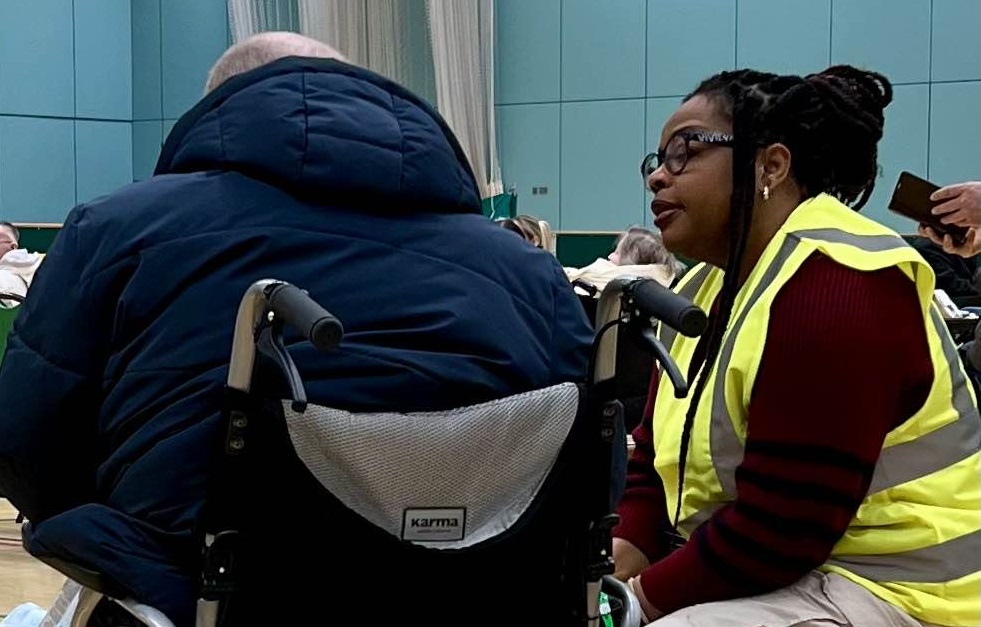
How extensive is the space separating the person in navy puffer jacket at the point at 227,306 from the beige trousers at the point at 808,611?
37 cm

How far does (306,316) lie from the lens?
1.17 metres

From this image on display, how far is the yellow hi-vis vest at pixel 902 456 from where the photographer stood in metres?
1.70

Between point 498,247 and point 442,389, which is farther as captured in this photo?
point 498,247

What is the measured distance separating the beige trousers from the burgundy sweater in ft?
0.08

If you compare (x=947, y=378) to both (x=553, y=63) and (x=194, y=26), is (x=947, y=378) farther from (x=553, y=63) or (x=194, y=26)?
(x=194, y=26)

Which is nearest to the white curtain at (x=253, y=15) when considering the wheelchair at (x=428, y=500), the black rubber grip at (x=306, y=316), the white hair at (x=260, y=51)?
the white hair at (x=260, y=51)

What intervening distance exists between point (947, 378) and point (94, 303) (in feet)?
3.48

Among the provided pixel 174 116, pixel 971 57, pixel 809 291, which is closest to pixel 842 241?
pixel 809 291

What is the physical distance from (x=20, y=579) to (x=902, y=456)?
3004mm

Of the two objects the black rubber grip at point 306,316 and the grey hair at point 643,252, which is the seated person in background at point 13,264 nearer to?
the grey hair at point 643,252

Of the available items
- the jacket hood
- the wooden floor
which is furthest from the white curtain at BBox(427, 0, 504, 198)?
the jacket hood

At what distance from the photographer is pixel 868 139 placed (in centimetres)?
193

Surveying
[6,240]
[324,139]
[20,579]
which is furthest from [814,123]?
[6,240]

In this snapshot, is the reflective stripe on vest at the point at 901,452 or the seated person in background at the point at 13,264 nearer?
the reflective stripe on vest at the point at 901,452
